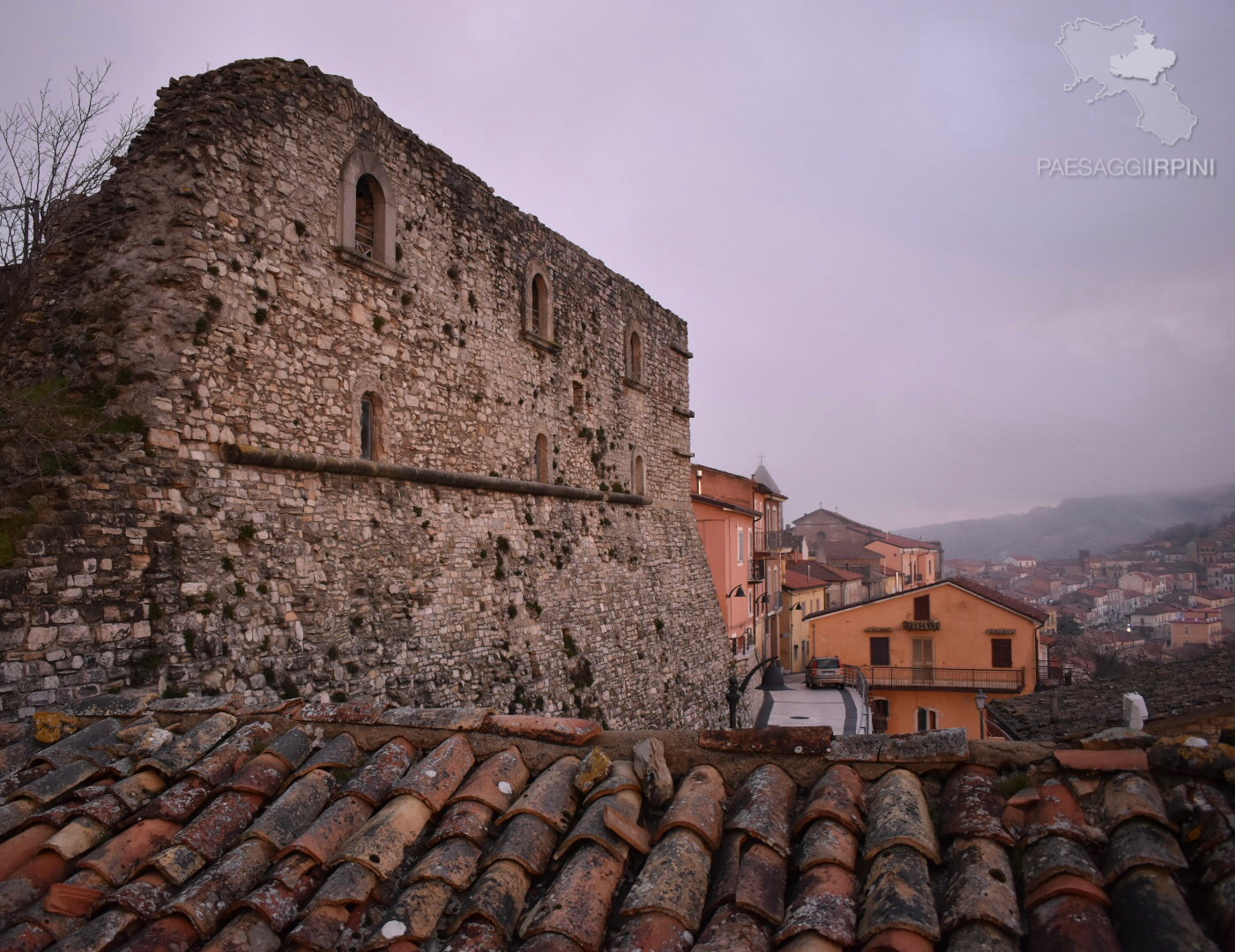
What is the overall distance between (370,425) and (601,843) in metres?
8.20

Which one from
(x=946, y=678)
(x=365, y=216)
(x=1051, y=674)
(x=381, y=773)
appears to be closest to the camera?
(x=381, y=773)

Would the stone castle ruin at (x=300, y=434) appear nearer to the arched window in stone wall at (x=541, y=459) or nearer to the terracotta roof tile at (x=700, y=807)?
the arched window in stone wall at (x=541, y=459)

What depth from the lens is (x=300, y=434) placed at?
8.96 metres

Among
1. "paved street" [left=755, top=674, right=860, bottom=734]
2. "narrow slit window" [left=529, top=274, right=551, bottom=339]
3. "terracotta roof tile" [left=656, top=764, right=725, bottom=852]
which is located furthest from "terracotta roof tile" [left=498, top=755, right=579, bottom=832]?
"paved street" [left=755, top=674, right=860, bottom=734]

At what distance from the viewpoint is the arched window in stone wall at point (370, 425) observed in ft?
33.1

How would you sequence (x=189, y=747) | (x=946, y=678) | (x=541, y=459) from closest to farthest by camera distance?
(x=189, y=747) → (x=541, y=459) → (x=946, y=678)

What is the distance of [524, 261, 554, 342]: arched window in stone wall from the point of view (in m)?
14.0

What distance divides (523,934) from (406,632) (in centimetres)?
781

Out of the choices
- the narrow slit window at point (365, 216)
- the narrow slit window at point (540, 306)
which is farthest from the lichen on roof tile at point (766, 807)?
the narrow slit window at point (540, 306)

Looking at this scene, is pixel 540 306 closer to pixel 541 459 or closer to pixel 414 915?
pixel 541 459

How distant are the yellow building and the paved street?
2.72 m

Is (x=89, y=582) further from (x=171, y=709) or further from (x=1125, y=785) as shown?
(x=1125, y=785)

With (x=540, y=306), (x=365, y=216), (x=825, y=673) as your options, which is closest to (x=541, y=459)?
(x=540, y=306)

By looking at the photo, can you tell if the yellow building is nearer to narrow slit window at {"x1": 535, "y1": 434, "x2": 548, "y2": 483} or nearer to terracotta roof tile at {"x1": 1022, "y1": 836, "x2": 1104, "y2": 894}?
narrow slit window at {"x1": 535, "y1": 434, "x2": 548, "y2": 483}
